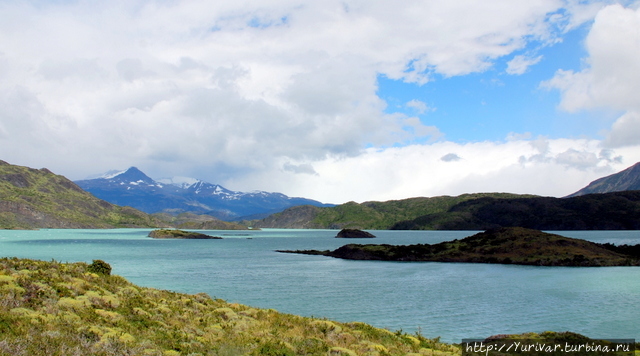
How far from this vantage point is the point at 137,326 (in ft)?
76.9

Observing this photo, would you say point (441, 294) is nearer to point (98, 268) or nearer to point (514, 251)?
point (98, 268)

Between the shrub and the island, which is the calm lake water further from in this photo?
the shrub

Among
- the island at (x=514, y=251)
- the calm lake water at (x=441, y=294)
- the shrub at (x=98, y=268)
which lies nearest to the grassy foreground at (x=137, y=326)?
the shrub at (x=98, y=268)

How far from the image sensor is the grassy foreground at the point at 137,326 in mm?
18922

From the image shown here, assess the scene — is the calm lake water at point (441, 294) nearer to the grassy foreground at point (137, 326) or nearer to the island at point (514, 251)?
the island at point (514, 251)

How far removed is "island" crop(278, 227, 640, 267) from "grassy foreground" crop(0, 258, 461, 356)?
8937 cm

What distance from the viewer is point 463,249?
117875 mm

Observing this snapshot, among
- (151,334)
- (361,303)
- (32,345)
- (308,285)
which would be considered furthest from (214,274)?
(32,345)

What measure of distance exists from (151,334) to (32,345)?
6.13 metres

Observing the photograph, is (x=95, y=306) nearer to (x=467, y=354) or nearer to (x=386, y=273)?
(x=467, y=354)

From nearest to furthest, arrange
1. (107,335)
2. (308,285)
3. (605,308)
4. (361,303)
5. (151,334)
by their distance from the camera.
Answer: (107,335)
(151,334)
(605,308)
(361,303)
(308,285)

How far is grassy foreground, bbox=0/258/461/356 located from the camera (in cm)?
1892

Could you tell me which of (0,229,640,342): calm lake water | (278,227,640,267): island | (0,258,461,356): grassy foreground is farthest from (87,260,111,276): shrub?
(278,227,640,267): island

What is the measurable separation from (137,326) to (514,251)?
10685cm
